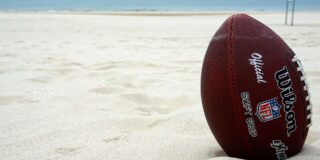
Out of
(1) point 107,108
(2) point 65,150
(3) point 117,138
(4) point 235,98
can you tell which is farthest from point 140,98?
(4) point 235,98

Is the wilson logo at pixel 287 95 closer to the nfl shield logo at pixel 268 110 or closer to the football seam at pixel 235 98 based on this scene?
the nfl shield logo at pixel 268 110

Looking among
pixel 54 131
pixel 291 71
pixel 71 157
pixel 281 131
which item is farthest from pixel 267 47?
pixel 54 131

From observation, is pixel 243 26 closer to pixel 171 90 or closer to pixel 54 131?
pixel 54 131

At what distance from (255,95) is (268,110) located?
96 mm

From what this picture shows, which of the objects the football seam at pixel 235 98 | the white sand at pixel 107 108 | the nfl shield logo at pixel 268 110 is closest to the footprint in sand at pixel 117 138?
the white sand at pixel 107 108

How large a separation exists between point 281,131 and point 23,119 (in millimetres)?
1906

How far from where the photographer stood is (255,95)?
78.7 inches

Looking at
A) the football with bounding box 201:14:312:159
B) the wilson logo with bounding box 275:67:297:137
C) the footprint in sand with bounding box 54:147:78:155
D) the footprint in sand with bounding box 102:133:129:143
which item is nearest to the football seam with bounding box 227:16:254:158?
the football with bounding box 201:14:312:159

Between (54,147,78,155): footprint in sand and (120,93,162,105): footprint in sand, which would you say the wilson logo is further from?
(120,93,162,105): footprint in sand

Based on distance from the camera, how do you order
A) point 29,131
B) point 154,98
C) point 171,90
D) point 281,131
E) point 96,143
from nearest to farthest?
point 281,131
point 96,143
point 29,131
point 154,98
point 171,90

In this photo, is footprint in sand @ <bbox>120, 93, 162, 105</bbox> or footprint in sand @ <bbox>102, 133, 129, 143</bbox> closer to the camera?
footprint in sand @ <bbox>102, 133, 129, 143</bbox>

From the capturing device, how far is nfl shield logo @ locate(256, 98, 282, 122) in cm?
199

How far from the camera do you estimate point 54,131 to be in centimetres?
280

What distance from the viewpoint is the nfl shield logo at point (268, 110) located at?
199 centimetres
